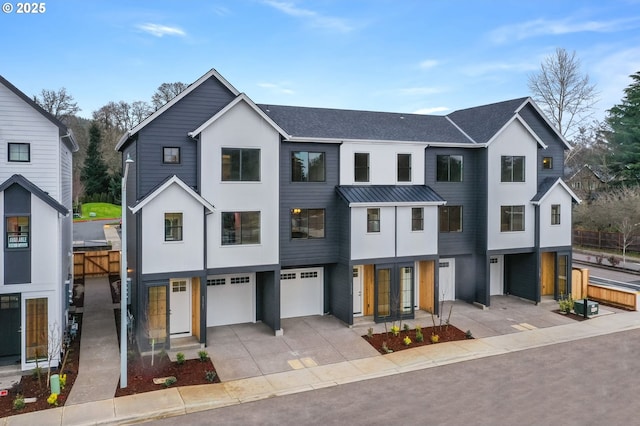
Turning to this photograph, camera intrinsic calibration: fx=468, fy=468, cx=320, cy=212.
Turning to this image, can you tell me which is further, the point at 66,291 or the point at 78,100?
the point at 78,100

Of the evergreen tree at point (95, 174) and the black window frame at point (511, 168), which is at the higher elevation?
the evergreen tree at point (95, 174)

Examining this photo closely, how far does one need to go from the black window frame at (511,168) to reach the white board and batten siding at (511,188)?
12cm

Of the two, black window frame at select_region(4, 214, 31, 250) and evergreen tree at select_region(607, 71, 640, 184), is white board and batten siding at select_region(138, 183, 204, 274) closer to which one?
black window frame at select_region(4, 214, 31, 250)

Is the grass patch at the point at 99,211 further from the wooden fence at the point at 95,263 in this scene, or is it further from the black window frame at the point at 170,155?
the black window frame at the point at 170,155

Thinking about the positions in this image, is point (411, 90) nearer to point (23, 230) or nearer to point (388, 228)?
point (388, 228)

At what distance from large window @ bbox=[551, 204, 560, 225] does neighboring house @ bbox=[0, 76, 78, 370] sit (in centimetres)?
2227

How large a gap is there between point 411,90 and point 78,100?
149 feet

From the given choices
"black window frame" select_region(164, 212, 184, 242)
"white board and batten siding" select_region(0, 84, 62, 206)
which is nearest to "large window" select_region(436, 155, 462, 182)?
"black window frame" select_region(164, 212, 184, 242)

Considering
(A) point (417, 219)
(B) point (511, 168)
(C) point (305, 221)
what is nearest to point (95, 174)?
(C) point (305, 221)

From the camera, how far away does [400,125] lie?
77.0ft

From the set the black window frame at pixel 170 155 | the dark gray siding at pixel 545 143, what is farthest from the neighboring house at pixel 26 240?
the dark gray siding at pixel 545 143

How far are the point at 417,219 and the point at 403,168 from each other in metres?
2.55

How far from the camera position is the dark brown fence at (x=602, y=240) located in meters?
38.3

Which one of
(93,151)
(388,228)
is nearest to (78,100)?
(93,151)
